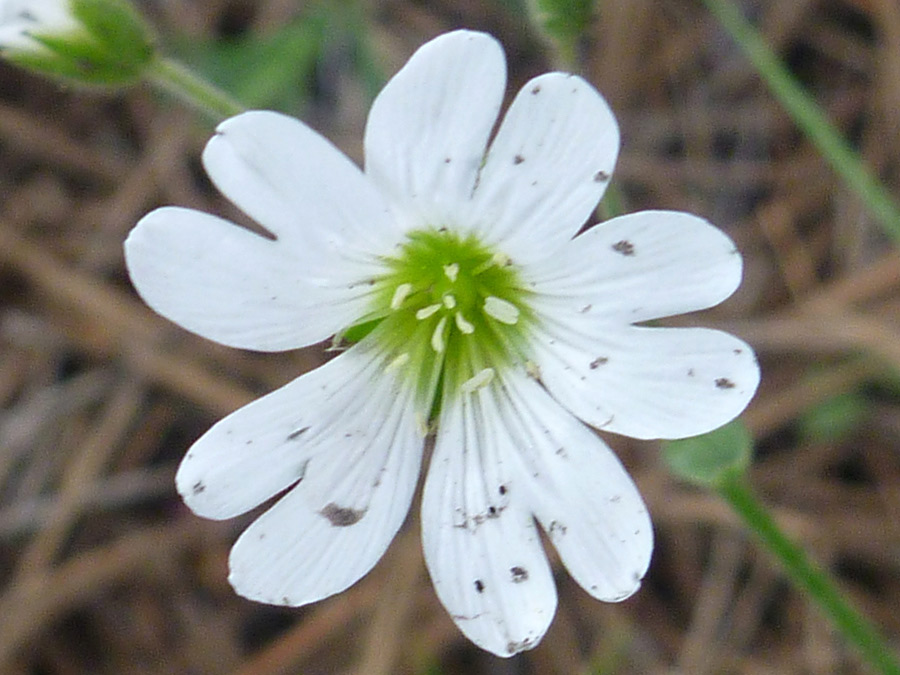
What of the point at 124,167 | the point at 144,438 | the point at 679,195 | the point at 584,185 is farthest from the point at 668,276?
the point at 124,167

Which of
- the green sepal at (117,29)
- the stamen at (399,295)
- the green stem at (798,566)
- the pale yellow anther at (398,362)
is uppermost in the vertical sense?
the green sepal at (117,29)

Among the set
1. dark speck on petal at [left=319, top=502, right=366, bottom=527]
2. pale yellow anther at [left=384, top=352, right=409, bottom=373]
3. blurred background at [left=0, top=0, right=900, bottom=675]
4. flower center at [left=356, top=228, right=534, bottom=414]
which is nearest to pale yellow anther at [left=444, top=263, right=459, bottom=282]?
flower center at [left=356, top=228, right=534, bottom=414]

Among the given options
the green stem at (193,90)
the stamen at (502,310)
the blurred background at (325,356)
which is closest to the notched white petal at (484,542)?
the stamen at (502,310)

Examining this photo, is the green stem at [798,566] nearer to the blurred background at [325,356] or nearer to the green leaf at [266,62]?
the blurred background at [325,356]

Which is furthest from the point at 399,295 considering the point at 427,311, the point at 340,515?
the point at 340,515

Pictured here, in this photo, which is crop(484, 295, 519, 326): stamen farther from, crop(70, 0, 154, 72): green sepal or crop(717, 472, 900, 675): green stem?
crop(70, 0, 154, 72): green sepal
